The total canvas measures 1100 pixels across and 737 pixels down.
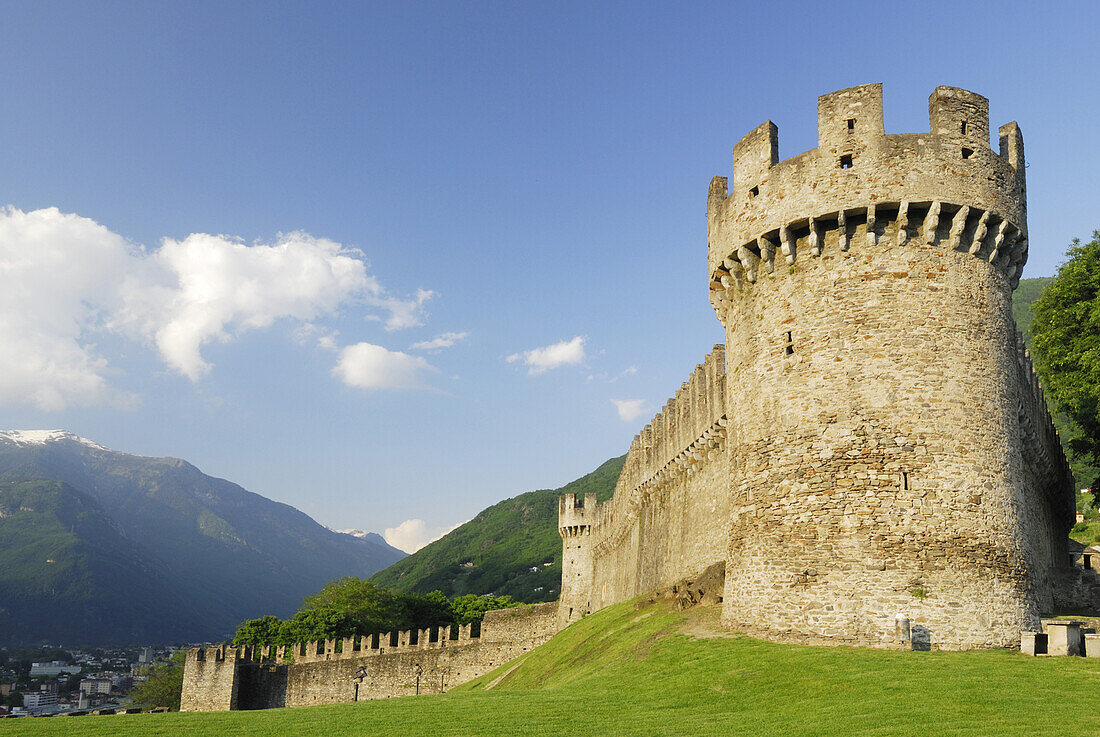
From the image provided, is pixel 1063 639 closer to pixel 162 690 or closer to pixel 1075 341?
pixel 1075 341

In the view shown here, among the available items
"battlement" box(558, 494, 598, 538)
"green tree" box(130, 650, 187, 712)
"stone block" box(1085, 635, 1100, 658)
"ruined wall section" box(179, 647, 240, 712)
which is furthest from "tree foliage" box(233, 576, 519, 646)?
"stone block" box(1085, 635, 1100, 658)

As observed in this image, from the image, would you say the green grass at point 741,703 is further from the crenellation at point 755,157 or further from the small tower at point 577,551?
the small tower at point 577,551

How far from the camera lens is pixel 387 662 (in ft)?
159

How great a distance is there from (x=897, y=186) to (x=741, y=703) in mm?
11455

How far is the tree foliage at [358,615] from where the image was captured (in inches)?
2608

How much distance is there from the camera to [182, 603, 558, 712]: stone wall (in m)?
46.7

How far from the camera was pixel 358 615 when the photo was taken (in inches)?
2677

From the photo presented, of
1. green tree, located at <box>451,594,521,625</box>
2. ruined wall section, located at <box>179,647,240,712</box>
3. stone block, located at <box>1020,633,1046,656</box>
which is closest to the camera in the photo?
stone block, located at <box>1020,633,1046,656</box>

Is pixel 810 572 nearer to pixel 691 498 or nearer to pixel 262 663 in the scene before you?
pixel 691 498

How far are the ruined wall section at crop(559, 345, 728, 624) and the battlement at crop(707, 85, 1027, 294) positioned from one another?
979 cm

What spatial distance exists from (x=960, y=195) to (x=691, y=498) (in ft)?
53.0

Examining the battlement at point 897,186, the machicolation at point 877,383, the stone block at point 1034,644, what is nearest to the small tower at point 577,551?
the machicolation at point 877,383

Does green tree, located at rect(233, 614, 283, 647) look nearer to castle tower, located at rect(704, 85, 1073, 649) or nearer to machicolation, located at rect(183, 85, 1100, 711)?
machicolation, located at rect(183, 85, 1100, 711)

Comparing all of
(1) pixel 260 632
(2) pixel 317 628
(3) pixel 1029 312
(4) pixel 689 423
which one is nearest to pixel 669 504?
(4) pixel 689 423
